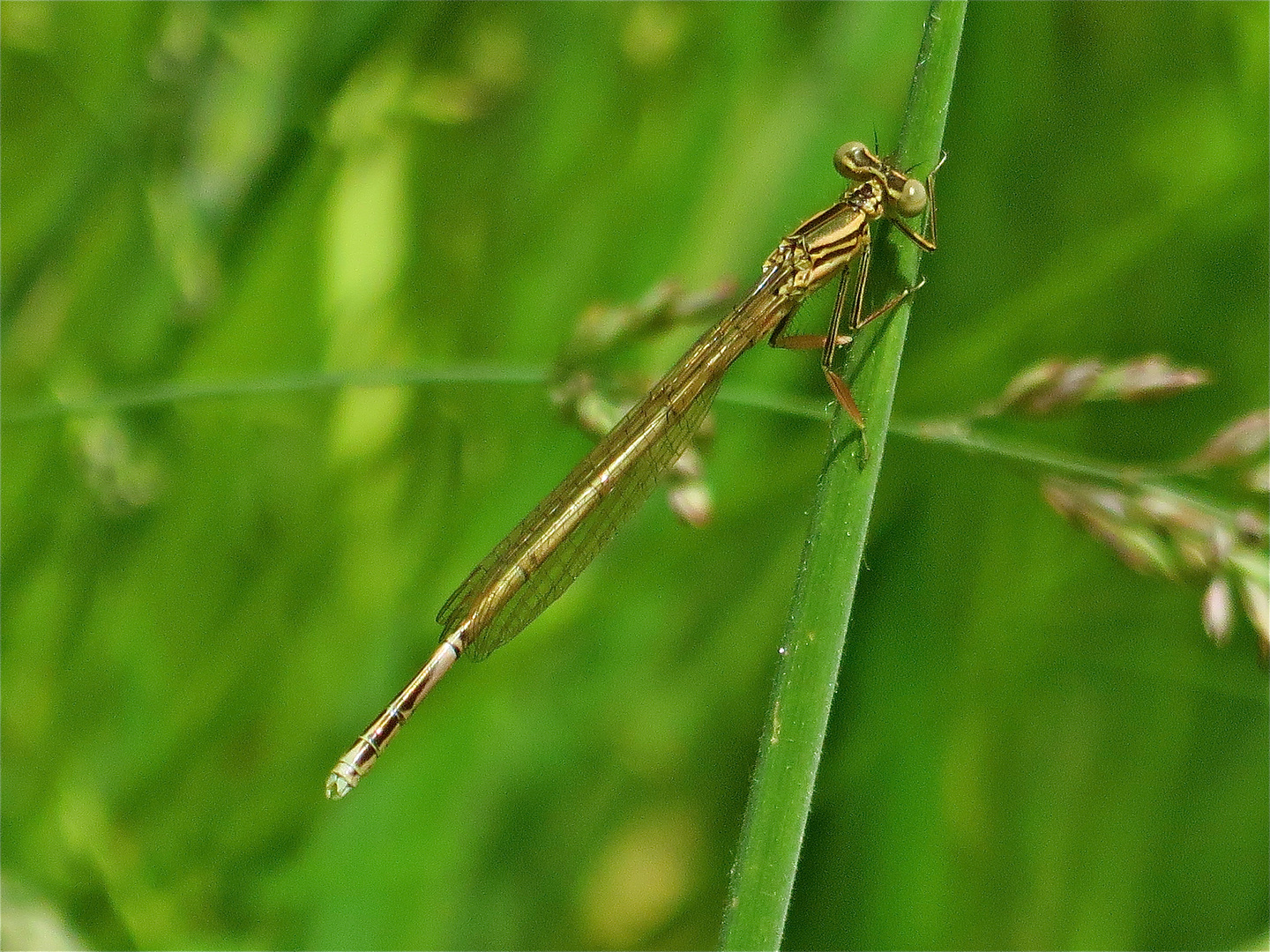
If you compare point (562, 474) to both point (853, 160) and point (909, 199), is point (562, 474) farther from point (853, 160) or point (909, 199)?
point (909, 199)

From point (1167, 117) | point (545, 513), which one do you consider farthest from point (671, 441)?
point (1167, 117)

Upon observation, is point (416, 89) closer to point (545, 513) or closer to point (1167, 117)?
point (545, 513)

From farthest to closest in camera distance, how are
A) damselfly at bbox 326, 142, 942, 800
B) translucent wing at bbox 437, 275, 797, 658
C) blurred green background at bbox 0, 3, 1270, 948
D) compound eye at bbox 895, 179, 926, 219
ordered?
1. blurred green background at bbox 0, 3, 1270, 948
2. translucent wing at bbox 437, 275, 797, 658
3. damselfly at bbox 326, 142, 942, 800
4. compound eye at bbox 895, 179, 926, 219


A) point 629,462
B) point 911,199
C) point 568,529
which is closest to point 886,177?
point 911,199

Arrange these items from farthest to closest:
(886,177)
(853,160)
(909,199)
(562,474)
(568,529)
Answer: (562,474), (568,529), (853,160), (886,177), (909,199)

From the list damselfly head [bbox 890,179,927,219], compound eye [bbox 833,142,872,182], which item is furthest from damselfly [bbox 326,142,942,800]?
damselfly head [bbox 890,179,927,219]

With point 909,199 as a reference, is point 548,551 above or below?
below

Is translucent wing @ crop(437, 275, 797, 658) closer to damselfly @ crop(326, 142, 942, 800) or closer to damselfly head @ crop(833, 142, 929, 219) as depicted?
damselfly @ crop(326, 142, 942, 800)
